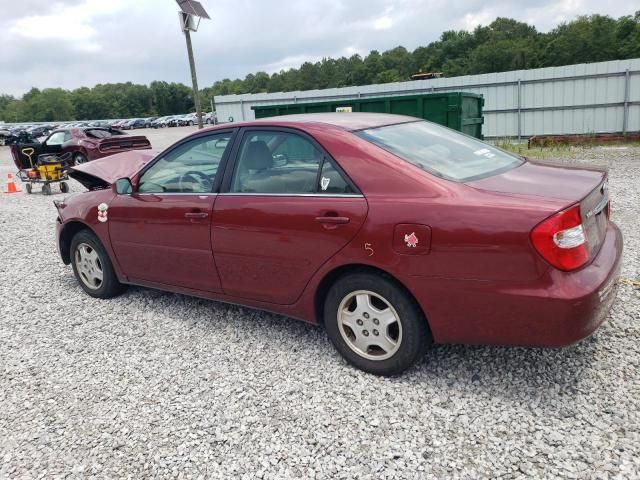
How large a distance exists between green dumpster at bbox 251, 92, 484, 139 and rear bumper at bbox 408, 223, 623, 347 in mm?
8143

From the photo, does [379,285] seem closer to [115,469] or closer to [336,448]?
[336,448]

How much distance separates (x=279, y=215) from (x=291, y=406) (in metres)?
1.19

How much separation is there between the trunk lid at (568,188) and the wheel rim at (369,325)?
2.93 feet

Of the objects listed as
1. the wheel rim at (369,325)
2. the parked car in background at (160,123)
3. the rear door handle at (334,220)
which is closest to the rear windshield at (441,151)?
the rear door handle at (334,220)

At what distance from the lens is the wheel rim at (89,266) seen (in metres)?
4.89

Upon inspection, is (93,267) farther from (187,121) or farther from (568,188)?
(187,121)

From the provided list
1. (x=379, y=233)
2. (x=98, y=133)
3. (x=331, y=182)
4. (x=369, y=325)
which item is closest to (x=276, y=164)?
(x=331, y=182)

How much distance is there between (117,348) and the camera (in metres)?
3.95

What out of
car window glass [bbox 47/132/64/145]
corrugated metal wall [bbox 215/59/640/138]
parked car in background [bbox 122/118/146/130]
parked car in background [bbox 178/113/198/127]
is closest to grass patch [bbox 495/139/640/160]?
corrugated metal wall [bbox 215/59/640/138]

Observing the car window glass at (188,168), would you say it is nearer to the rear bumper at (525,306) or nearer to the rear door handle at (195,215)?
the rear door handle at (195,215)

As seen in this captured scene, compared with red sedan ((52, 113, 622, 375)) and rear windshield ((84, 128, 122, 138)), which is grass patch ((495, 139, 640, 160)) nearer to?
red sedan ((52, 113, 622, 375))

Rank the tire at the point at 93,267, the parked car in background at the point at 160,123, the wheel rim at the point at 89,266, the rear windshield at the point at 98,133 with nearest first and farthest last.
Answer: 1. the tire at the point at 93,267
2. the wheel rim at the point at 89,266
3. the rear windshield at the point at 98,133
4. the parked car in background at the point at 160,123

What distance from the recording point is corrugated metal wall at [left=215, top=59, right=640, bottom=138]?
17.1 metres

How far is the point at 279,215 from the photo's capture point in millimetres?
3346
